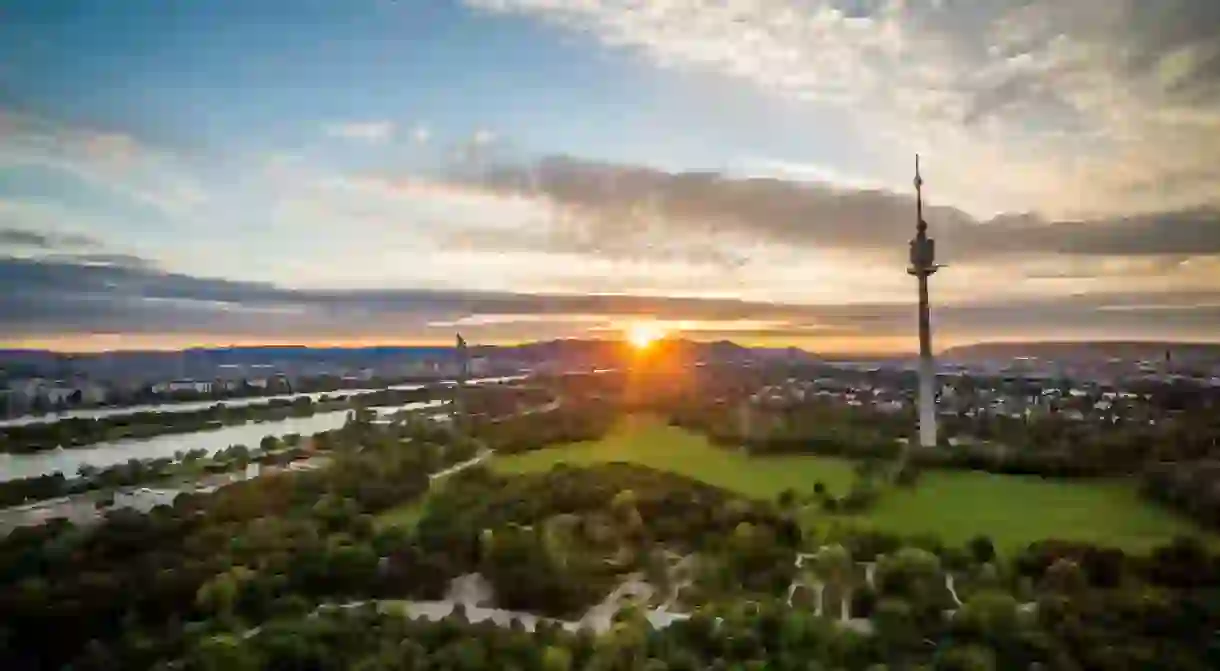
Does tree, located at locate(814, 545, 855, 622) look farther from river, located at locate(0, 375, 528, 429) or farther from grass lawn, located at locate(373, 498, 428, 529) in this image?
river, located at locate(0, 375, 528, 429)

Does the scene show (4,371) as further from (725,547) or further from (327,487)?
(725,547)

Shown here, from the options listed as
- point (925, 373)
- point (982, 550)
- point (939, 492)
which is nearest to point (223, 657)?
point (982, 550)

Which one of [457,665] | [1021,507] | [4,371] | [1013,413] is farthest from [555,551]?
[1013,413]

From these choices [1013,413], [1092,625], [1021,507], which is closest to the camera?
[1092,625]

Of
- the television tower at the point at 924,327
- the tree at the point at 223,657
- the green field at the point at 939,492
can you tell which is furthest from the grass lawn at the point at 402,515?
the television tower at the point at 924,327

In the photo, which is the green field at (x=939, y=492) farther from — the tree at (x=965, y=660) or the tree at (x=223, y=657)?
the tree at (x=223, y=657)

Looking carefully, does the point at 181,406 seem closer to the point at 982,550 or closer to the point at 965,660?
the point at 982,550
